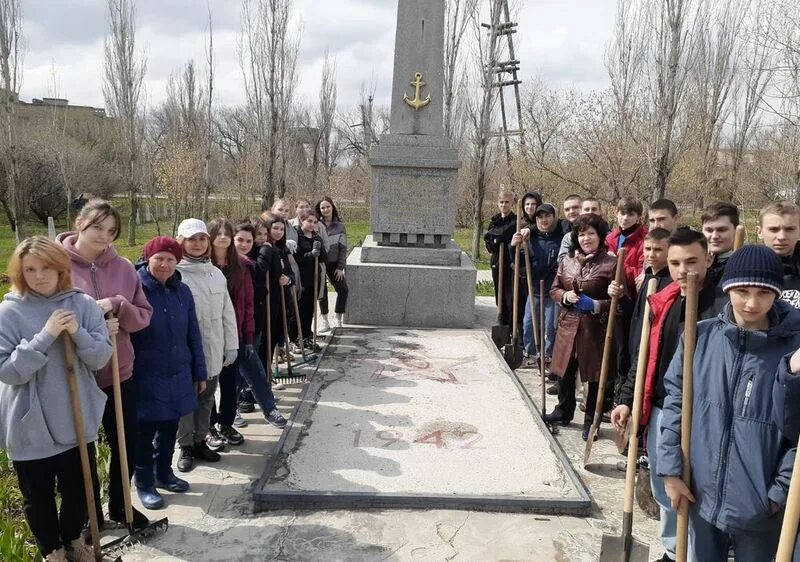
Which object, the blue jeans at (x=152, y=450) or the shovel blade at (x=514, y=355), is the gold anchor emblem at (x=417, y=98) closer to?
the shovel blade at (x=514, y=355)

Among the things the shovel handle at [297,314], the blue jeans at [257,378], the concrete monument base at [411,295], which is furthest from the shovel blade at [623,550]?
the concrete monument base at [411,295]

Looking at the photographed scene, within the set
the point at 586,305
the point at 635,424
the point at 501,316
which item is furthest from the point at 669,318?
the point at 501,316

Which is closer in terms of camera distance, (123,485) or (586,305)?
(123,485)

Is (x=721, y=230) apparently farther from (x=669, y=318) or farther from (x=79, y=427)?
(x=79, y=427)

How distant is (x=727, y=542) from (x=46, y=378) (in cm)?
281

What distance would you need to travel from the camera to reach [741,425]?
6.89 feet

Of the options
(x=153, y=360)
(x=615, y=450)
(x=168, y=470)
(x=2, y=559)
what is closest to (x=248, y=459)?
(x=168, y=470)

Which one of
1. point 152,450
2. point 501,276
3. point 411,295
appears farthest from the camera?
point 411,295

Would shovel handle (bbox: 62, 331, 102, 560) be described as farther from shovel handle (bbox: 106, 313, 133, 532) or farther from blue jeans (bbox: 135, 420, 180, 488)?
blue jeans (bbox: 135, 420, 180, 488)

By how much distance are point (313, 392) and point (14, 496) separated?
2.23 m

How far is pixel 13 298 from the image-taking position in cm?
259

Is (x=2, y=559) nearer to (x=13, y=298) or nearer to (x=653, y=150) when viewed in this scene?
A: (x=13, y=298)

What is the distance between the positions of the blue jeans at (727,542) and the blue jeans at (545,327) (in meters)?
3.49

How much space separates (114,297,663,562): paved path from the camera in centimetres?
300
